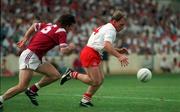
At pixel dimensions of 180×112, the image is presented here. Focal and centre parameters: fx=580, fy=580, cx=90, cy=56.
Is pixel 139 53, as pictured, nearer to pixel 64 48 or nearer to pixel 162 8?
pixel 162 8

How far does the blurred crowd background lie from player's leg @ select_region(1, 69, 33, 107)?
18.1m

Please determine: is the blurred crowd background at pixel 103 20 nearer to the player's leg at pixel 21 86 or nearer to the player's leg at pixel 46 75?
the player's leg at pixel 46 75

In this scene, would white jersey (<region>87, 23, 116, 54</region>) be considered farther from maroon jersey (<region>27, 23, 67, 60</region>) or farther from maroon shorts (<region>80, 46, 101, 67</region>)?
maroon jersey (<region>27, 23, 67, 60</region>)

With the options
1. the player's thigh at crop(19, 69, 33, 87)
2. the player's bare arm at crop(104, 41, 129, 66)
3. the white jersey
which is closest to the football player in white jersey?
the white jersey

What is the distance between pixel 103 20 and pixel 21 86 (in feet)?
74.8

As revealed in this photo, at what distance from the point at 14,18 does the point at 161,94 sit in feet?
54.0

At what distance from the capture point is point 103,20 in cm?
3550

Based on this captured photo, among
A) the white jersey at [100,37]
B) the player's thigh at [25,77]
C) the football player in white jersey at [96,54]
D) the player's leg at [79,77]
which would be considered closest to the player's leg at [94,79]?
the football player in white jersey at [96,54]

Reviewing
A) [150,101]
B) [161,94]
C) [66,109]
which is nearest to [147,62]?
[161,94]

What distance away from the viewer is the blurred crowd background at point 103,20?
106 ft

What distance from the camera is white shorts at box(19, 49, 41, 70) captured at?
43.6ft

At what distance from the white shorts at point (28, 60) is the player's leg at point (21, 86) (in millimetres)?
144

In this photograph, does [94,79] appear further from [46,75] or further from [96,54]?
[46,75]

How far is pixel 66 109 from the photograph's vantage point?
13547 mm
